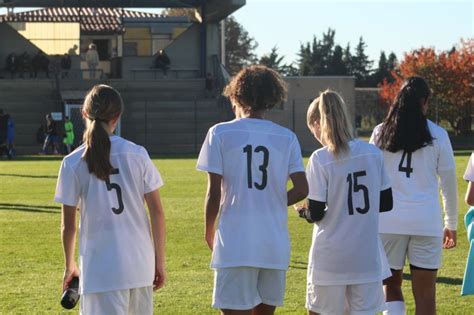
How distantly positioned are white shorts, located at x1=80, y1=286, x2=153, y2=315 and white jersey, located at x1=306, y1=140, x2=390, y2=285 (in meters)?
1.17

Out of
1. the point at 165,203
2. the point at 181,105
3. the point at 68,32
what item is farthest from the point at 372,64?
the point at 165,203

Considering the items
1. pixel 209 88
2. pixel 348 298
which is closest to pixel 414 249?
pixel 348 298

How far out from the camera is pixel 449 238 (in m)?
7.84

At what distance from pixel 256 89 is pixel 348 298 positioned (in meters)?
1.52

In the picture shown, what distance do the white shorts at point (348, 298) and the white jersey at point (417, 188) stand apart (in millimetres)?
802

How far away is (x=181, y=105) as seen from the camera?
163ft

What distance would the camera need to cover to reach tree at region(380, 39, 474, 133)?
58.7 metres

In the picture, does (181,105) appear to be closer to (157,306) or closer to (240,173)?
(157,306)

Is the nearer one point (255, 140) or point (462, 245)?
point (255, 140)

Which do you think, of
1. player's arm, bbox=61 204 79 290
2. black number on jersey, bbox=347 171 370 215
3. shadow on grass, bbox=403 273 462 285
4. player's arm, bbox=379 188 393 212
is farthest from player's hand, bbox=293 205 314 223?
shadow on grass, bbox=403 273 462 285

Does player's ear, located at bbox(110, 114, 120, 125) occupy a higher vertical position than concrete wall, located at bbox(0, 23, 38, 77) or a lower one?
lower

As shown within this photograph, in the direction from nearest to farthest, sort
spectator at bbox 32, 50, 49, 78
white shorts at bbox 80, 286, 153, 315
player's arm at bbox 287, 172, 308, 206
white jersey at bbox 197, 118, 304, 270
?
white shorts at bbox 80, 286, 153, 315, white jersey at bbox 197, 118, 304, 270, player's arm at bbox 287, 172, 308, 206, spectator at bbox 32, 50, 49, 78

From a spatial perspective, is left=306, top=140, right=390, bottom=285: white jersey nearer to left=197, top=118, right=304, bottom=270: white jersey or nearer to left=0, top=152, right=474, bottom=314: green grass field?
left=197, top=118, right=304, bottom=270: white jersey

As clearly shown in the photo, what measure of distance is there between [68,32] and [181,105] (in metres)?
12.2
